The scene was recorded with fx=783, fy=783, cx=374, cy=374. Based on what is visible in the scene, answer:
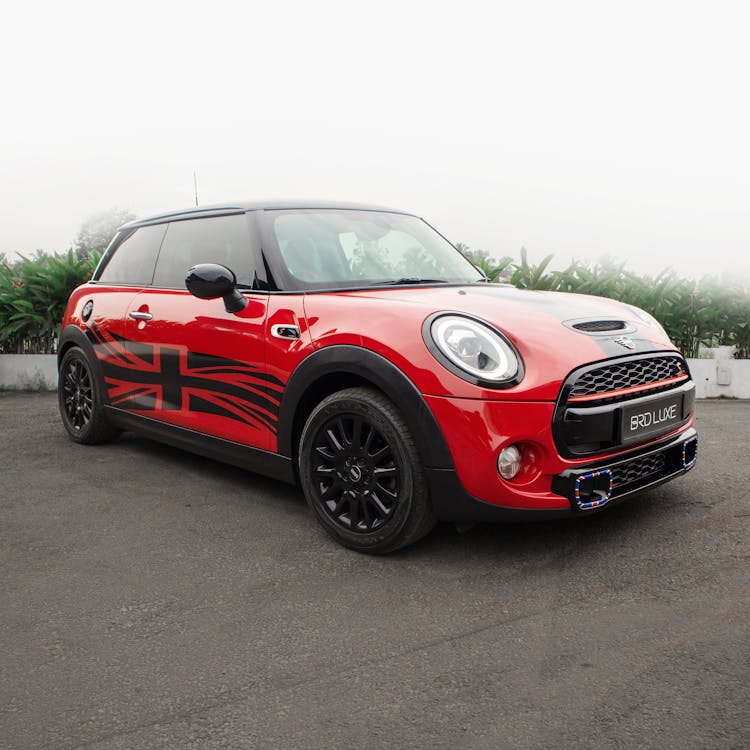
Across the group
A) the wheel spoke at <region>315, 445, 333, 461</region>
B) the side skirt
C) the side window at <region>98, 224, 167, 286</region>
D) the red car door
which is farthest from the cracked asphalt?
the side window at <region>98, 224, 167, 286</region>

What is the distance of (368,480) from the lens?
127 inches

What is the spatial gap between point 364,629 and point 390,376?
969 millimetres

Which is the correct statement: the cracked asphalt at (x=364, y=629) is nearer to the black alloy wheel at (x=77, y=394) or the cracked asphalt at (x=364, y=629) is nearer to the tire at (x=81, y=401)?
the tire at (x=81, y=401)

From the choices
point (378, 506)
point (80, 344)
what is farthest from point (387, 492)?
point (80, 344)

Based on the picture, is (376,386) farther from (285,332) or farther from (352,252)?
(352,252)

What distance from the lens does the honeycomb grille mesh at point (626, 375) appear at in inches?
118

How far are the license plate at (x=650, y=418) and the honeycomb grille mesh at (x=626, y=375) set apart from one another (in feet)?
0.32

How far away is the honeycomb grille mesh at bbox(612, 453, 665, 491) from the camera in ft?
10.3

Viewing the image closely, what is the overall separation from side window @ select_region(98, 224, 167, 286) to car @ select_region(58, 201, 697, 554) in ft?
0.54

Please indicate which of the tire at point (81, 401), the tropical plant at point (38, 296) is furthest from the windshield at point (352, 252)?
the tropical plant at point (38, 296)

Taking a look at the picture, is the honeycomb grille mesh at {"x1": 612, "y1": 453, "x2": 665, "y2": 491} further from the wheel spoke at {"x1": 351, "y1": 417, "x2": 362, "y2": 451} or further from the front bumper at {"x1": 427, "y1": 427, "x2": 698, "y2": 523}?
the wheel spoke at {"x1": 351, "y1": 417, "x2": 362, "y2": 451}

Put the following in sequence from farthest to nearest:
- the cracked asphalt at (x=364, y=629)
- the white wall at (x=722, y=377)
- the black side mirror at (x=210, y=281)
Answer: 1. the white wall at (x=722, y=377)
2. the black side mirror at (x=210, y=281)
3. the cracked asphalt at (x=364, y=629)

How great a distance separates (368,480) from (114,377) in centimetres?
239

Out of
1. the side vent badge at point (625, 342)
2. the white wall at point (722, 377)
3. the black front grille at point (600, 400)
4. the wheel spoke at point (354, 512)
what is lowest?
the white wall at point (722, 377)
